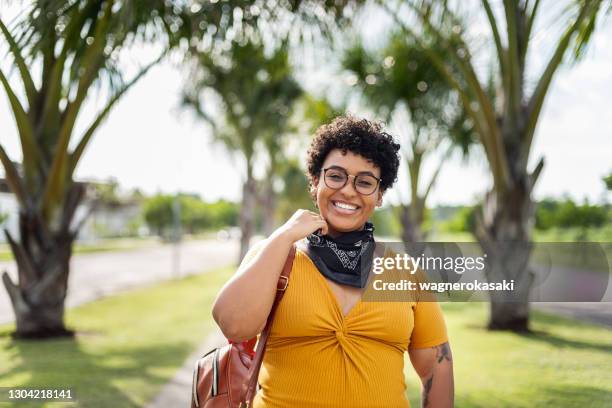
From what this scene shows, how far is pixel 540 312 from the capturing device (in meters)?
9.42

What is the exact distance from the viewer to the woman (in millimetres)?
1854

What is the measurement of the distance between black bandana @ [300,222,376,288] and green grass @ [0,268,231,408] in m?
2.76

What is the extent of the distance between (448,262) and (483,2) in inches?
171

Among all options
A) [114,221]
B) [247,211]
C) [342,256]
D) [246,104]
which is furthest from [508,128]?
[114,221]

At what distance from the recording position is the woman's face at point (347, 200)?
6.67ft

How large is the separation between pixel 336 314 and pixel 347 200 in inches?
15.1

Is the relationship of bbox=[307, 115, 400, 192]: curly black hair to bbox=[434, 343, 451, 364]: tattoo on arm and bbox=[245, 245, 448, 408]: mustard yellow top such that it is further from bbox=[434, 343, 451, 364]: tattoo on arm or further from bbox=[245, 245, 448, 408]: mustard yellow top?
bbox=[434, 343, 451, 364]: tattoo on arm

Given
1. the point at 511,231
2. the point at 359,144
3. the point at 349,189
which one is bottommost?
the point at 511,231

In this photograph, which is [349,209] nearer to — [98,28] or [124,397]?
[124,397]

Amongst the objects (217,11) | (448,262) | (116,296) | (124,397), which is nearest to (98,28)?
(217,11)

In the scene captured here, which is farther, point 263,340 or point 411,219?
point 411,219

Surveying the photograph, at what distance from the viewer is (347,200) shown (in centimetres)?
203

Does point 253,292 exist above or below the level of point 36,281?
above

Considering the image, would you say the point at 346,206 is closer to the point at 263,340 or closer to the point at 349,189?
the point at 349,189
